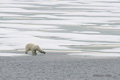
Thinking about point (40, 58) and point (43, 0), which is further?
point (43, 0)

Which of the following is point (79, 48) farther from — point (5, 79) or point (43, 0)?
point (43, 0)

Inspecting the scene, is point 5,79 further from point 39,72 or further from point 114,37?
point 114,37

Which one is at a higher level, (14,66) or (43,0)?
(14,66)

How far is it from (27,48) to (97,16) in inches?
549

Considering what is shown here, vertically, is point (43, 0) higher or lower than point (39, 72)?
lower

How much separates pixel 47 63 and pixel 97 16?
16.1 metres

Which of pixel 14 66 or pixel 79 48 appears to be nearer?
pixel 14 66

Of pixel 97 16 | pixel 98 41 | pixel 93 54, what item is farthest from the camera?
pixel 97 16

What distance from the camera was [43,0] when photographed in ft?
151

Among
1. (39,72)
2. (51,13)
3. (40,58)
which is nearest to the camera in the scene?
(39,72)

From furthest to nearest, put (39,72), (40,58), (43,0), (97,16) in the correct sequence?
1. (43,0)
2. (97,16)
3. (40,58)
4. (39,72)

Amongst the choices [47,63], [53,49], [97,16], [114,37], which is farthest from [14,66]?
[97,16]

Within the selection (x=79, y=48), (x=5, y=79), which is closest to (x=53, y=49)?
(x=79, y=48)

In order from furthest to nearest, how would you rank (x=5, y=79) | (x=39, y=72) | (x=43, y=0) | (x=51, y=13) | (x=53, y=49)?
(x=43, y=0) → (x=51, y=13) → (x=53, y=49) → (x=39, y=72) → (x=5, y=79)
